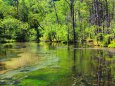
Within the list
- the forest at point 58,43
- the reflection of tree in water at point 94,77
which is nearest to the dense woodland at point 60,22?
the forest at point 58,43

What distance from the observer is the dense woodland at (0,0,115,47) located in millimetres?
60319

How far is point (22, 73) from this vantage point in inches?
Answer: 878

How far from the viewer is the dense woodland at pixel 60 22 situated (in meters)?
60.3

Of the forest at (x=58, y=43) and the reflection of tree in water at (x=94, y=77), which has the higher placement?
the forest at (x=58, y=43)

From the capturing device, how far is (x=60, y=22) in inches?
3113

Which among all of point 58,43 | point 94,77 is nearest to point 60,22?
point 58,43

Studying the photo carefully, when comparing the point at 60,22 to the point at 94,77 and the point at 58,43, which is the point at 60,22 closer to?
the point at 58,43

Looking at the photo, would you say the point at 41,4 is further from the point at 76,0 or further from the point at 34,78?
the point at 34,78

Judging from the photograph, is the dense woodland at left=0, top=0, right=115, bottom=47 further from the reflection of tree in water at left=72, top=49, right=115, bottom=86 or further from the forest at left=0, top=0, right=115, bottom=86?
the reflection of tree in water at left=72, top=49, right=115, bottom=86

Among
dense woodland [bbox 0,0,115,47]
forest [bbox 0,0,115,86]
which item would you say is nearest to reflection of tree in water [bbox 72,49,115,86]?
forest [bbox 0,0,115,86]

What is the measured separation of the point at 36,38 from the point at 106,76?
67.7 m

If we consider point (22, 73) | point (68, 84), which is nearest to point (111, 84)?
point (68, 84)

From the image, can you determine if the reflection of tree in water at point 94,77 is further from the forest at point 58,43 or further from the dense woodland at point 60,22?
the dense woodland at point 60,22

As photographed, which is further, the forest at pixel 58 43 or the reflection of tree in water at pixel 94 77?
the forest at pixel 58 43
